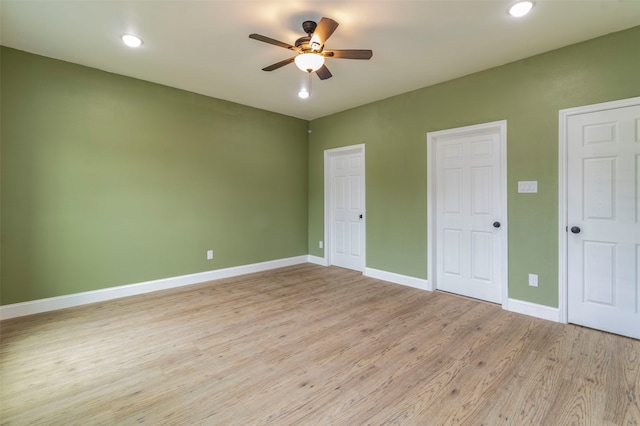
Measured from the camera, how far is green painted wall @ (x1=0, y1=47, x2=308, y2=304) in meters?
3.15

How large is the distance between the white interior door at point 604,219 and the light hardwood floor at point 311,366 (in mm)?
270

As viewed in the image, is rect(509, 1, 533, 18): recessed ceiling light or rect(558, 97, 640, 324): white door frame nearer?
rect(509, 1, 533, 18): recessed ceiling light

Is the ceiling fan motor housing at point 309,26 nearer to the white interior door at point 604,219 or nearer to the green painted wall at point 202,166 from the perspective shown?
the green painted wall at point 202,166

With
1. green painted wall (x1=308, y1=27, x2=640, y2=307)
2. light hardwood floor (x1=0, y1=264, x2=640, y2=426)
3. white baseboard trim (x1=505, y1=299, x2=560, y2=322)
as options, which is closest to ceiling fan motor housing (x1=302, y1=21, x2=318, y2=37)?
green painted wall (x1=308, y1=27, x2=640, y2=307)

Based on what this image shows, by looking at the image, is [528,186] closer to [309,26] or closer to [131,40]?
[309,26]

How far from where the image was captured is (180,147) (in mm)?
4238

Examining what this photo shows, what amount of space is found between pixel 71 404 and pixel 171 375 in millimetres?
567

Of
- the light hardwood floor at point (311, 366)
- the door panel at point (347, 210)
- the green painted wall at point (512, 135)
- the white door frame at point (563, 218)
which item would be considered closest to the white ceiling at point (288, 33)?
the green painted wall at point (512, 135)

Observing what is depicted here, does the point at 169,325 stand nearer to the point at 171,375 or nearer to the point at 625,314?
the point at 171,375

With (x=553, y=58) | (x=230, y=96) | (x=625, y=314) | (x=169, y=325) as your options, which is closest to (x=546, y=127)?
(x=553, y=58)

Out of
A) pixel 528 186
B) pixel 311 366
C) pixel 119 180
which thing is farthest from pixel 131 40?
pixel 528 186

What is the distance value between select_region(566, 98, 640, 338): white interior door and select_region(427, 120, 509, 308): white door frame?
56cm

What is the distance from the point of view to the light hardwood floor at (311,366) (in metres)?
1.77

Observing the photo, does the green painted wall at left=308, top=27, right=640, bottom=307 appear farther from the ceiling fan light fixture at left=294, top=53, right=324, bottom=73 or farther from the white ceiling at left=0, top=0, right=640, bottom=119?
the ceiling fan light fixture at left=294, top=53, right=324, bottom=73
